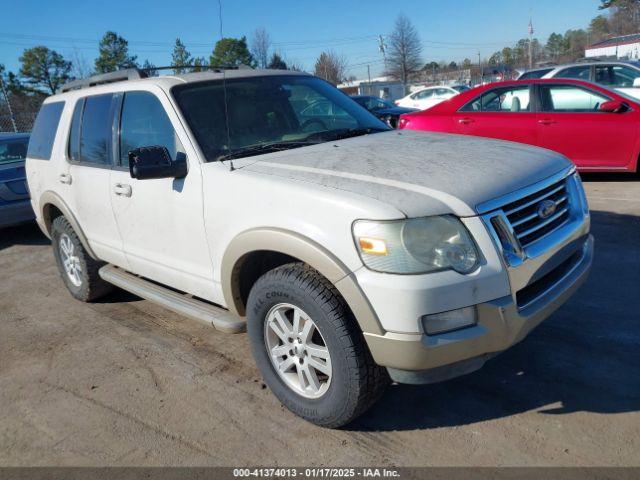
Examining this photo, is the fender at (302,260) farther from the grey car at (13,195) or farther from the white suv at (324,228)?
the grey car at (13,195)

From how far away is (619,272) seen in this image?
4664mm

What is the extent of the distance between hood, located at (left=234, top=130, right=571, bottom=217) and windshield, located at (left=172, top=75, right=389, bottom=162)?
24 centimetres

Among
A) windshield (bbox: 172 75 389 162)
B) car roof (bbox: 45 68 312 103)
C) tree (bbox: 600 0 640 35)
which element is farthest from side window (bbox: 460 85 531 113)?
tree (bbox: 600 0 640 35)

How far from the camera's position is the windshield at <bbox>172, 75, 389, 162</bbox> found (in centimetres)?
349

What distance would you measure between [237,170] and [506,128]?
247 inches

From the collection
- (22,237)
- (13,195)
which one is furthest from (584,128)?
(22,237)

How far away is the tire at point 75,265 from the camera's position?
491 centimetres

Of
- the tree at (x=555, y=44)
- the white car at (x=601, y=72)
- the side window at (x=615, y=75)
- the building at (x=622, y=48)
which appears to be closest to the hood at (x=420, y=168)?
the white car at (x=601, y=72)

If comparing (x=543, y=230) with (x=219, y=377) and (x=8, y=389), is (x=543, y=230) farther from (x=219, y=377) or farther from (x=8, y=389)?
(x=8, y=389)

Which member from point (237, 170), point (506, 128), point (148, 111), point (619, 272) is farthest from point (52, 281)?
point (506, 128)

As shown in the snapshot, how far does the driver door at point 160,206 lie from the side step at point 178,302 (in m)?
0.09

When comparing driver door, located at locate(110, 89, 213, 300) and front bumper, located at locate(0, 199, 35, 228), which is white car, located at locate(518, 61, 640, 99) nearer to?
driver door, located at locate(110, 89, 213, 300)

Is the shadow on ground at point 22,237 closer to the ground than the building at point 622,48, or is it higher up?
closer to the ground

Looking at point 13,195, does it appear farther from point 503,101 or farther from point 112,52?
point 112,52
